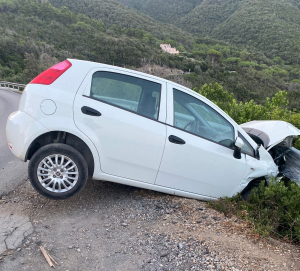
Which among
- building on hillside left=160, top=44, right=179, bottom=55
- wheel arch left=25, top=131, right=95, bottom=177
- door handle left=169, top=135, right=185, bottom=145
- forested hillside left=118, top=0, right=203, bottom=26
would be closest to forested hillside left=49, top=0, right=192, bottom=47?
building on hillside left=160, top=44, right=179, bottom=55

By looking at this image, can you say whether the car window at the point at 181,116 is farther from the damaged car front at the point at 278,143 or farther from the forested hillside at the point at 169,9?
the forested hillside at the point at 169,9

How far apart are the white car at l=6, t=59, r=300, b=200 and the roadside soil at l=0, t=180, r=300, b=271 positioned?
0.32 metres

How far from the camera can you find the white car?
3553mm

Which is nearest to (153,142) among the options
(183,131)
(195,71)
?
(183,131)

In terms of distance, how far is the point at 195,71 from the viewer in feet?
197

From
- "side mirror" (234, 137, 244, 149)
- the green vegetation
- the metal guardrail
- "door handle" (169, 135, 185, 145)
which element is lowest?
the green vegetation

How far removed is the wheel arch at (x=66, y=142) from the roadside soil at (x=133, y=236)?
67cm

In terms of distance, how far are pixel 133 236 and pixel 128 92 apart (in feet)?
6.01

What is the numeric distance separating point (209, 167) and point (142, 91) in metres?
1.45

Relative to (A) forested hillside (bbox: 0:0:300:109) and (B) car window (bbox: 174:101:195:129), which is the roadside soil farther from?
(A) forested hillside (bbox: 0:0:300:109)

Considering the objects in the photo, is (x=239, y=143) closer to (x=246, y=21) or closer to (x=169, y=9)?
(x=246, y=21)

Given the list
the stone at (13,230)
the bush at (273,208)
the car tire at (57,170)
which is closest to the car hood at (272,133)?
the bush at (273,208)

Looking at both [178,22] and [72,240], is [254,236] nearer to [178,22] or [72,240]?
[72,240]

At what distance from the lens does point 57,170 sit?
3.58 meters
